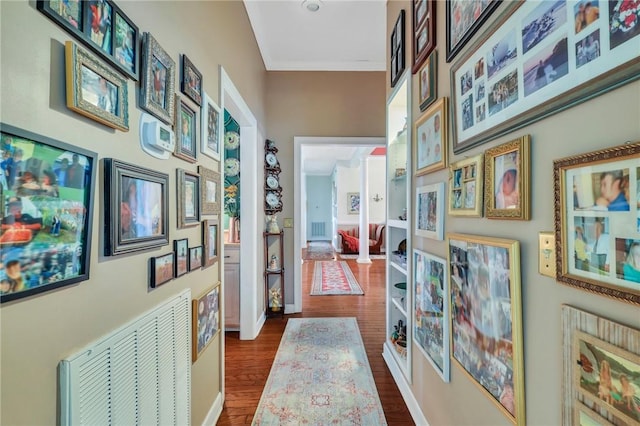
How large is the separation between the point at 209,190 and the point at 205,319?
747mm

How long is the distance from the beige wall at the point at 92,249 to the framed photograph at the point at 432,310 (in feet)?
4.15

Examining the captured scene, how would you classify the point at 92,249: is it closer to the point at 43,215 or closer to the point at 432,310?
the point at 43,215

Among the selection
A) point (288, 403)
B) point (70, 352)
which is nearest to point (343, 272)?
point (288, 403)

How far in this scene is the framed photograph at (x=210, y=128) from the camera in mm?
1626

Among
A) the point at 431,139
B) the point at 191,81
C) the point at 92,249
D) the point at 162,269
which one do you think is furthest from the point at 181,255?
the point at 431,139

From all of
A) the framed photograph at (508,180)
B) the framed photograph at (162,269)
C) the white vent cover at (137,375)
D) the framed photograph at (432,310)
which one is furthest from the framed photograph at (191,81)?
the framed photograph at (432,310)

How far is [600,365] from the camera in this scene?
25.0 inches

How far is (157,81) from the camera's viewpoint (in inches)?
45.0

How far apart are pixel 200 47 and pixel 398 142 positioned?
5.33 feet

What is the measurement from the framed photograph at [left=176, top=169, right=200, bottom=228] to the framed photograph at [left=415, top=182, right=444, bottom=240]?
125 cm

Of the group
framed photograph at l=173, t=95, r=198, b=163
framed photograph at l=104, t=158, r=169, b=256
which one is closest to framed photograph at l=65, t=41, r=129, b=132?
framed photograph at l=104, t=158, r=169, b=256

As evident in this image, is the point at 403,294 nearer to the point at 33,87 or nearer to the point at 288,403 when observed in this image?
the point at 288,403

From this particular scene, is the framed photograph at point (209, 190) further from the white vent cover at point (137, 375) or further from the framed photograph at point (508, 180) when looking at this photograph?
the framed photograph at point (508, 180)

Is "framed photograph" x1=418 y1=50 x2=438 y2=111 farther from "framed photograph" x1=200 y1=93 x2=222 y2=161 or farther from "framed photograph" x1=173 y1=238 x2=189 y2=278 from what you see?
"framed photograph" x1=173 y1=238 x2=189 y2=278
